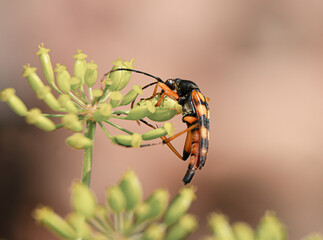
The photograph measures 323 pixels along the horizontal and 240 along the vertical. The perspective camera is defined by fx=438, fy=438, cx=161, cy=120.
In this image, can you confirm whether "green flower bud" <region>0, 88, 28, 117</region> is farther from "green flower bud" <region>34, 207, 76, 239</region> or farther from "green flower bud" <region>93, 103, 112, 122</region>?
"green flower bud" <region>34, 207, 76, 239</region>

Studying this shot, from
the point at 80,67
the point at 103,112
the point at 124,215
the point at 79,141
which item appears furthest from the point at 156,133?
the point at 124,215

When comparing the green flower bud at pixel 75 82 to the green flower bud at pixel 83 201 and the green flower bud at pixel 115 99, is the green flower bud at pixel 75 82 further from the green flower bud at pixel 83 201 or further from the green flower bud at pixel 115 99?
the green flower bud at pixel 83 201

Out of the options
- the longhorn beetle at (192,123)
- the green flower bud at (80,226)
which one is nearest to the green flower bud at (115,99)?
the longhorn beetle at (192,123)

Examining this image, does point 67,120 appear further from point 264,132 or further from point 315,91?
point 315,91

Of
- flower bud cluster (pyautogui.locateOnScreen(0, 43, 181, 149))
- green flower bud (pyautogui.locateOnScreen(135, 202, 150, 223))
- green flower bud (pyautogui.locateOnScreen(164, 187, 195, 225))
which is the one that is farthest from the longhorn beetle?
green flower bud (pyautogui.locateOnScreen(135, 202, 150, 223))

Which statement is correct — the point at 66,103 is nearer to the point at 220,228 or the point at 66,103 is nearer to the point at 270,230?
the point at 220,228

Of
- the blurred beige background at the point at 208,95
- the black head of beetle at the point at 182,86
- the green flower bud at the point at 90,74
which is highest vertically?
the blurred beige background at the point at 208,95
